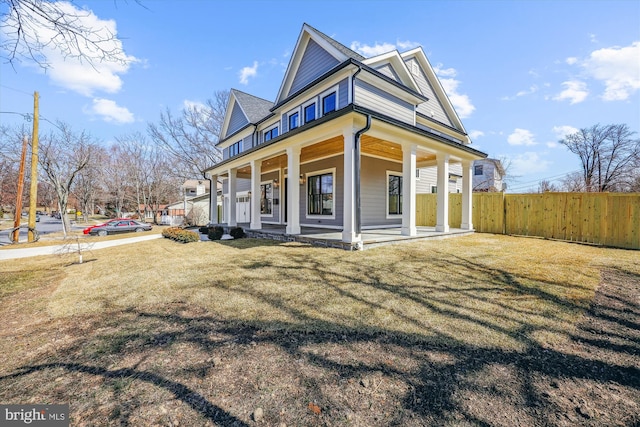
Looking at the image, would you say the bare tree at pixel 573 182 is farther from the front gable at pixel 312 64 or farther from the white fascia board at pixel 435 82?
the front gable at pixel 312 64

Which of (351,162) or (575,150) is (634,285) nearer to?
(351,162)

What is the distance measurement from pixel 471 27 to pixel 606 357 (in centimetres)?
1016

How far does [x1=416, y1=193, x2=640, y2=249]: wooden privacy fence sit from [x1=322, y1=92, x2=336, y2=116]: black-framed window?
7.76 meters

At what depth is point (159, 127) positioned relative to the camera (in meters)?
25.8

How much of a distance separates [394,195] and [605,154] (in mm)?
28622

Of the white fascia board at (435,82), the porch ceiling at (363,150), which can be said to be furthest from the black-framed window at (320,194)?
the white fascia board at (435,82)

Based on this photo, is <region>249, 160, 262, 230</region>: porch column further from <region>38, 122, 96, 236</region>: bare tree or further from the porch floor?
<region>38, 122, 96, 236</region>: bare tree

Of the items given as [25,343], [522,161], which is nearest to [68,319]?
[25,343]

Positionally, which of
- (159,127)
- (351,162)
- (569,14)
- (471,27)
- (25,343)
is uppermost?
(159,127)

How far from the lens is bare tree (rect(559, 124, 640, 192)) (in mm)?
24094

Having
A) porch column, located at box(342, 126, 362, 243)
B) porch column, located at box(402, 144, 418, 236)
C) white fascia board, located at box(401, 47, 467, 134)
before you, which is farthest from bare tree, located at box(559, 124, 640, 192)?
porch column, located at box(342, 126, 362, 243)

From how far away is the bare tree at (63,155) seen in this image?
61.8 ft

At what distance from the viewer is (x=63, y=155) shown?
74.3ft
